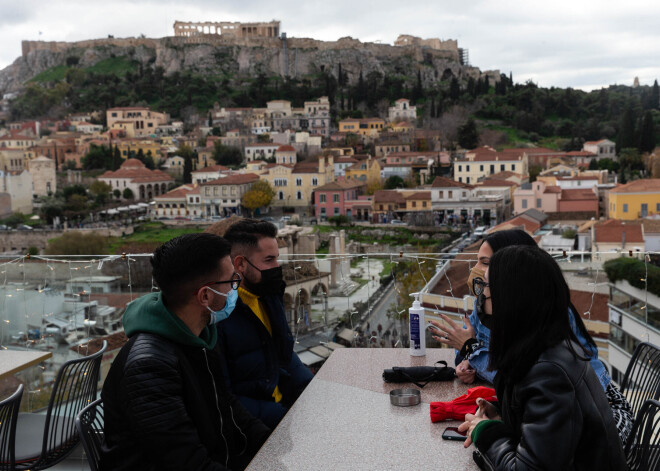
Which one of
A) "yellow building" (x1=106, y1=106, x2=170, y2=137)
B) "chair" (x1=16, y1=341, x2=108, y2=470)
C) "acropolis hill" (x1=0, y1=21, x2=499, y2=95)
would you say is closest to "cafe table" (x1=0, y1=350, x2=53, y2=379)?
"chair" (x1=16, y1=341, x2=108, y2=470)

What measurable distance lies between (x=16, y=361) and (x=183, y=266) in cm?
117

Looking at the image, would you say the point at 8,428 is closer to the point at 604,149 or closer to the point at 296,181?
the point at 296,181

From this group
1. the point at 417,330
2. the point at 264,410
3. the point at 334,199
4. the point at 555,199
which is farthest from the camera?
the point at 334,199

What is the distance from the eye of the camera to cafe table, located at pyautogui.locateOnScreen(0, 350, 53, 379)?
86.4 inches

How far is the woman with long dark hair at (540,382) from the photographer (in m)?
1.12

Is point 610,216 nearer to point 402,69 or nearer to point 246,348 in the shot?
point 246,348

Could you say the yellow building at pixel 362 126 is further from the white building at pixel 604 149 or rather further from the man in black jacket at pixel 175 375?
the man in black jacket at pixel 175 375

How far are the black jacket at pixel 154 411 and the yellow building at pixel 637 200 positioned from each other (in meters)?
23.8

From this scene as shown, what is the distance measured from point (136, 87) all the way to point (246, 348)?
63.4 meters

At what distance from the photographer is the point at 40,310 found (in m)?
3.59

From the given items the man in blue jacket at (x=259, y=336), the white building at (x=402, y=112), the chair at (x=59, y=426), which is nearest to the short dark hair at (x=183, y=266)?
the man in blue jacket at (x=259, y=336)

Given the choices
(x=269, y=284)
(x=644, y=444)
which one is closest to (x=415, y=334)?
(x=269, y=284)

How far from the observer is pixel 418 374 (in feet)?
6.16

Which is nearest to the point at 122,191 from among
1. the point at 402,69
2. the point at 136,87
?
the point at 136,87
